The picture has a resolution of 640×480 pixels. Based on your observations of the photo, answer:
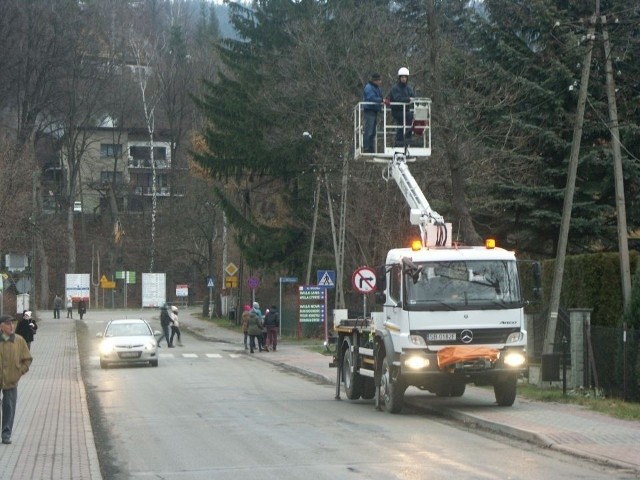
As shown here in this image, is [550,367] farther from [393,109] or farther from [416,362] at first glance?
[393,109]

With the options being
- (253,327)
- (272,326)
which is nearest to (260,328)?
(253,327)

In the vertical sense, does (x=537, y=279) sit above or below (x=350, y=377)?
above

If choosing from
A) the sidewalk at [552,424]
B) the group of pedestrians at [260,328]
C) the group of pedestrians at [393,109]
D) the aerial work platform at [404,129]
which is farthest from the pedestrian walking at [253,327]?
the group of pedestrians at [393,109]

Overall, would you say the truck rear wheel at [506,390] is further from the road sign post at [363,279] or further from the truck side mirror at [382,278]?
the road sign post at [363,279]

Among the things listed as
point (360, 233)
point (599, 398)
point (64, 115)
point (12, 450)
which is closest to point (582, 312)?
point (599, 398)

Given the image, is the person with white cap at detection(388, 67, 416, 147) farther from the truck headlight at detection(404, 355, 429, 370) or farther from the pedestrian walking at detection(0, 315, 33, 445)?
the pedestrian walking at detection(0, 315, 33, 445)

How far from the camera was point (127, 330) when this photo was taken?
3353 cm

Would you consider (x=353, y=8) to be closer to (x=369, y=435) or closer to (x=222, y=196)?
(x=222, y=196)

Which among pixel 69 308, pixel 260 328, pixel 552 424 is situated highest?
pixel 69 308

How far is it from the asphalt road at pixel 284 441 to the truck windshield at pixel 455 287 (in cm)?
197

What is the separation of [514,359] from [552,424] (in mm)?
2019

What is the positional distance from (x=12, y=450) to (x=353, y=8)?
33138 millimetres

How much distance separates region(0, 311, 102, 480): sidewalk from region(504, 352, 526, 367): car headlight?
6.85 m

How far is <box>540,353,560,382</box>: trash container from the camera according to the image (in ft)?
66.9
